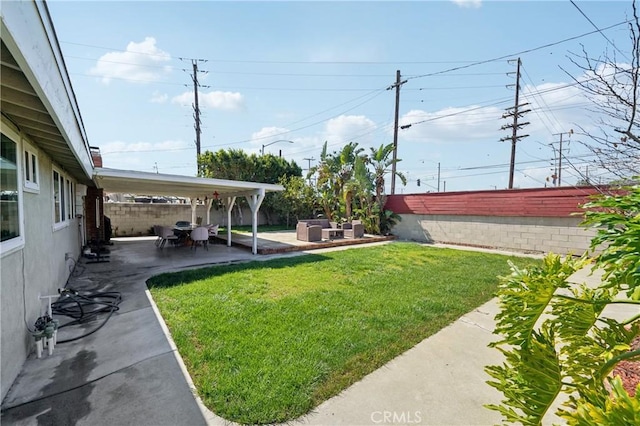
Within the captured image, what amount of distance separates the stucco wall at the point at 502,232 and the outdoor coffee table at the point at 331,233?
3118mm

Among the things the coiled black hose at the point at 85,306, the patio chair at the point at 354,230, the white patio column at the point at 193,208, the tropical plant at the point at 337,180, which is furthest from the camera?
the white patio column at the point at 193,208

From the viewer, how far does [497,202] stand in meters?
12.1

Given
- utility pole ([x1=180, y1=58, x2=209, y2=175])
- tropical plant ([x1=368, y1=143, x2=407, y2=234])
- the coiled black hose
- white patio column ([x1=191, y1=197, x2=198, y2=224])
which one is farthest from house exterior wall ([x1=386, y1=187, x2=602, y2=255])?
utility pole ([x1=180, y1=58, x2=209, y2=175])

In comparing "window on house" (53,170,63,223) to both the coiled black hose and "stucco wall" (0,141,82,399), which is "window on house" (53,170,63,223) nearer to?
"stucco wall" (0,141,82,399)

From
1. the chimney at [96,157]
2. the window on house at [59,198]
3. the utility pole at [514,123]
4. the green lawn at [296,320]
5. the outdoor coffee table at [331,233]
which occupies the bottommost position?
the green lawn at [296,320]

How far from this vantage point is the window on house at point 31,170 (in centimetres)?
390

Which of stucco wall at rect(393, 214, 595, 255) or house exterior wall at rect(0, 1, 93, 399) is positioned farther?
stucco wall at rect(393, 214, 595, 255)

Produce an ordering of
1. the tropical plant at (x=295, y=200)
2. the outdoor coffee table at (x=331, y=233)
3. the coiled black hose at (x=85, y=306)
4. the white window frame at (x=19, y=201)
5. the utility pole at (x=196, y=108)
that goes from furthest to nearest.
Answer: the utility pole at (x=196, y=108), the tropical plant at (x=295, y=200), the outdoor coffee table at (x=331, y=233), the coiled black hose at (x=85, y=306), the white window frame at (x=19, y=201)

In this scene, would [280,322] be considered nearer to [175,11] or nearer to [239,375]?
[239,375]

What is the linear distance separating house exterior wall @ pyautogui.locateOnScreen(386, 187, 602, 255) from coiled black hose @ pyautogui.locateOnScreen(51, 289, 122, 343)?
12.3m

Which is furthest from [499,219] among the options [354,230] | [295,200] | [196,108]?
[196,108]

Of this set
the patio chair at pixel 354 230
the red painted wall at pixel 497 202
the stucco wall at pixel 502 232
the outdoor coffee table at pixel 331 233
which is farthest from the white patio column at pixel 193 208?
the stucco wall at pixel 502 232

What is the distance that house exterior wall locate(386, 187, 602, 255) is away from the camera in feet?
34.1

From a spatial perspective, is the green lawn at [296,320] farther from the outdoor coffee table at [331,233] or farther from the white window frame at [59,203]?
the outdoor coffee table at [331,233]
